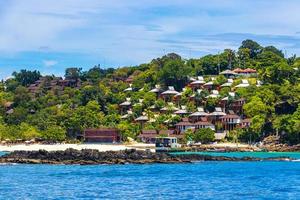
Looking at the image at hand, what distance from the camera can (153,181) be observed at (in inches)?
1834

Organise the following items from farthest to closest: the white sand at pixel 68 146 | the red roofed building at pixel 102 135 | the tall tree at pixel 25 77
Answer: the tall tree at pixel 25 77, the red roofed building at pixel 102 135, the white sand at pixel 68 146

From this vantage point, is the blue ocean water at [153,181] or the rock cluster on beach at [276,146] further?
the rock cluster on beach at [276,146]

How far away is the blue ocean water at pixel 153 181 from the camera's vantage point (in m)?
38.8

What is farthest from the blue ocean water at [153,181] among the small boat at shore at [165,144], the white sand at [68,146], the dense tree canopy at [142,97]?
the dense tree canopy at [142,97]

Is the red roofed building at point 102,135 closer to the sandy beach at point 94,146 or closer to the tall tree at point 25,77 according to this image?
the sandy beach at point 94,146

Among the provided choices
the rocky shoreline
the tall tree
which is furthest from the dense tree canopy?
the rocky shoreline

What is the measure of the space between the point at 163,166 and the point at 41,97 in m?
72.2

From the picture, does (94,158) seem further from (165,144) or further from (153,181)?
(165,144)

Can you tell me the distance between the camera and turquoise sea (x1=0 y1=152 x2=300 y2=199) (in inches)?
1526

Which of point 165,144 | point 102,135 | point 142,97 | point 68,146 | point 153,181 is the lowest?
point 68,146

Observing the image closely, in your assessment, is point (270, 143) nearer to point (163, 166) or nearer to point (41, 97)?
point (163, 166)

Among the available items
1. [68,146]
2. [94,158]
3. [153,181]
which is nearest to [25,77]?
[68,146]

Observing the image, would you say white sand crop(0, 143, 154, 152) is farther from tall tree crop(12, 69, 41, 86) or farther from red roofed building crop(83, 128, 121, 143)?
tall tree crop(12, 69, 41, 86)

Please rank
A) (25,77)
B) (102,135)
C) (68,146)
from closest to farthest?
(68,146) → (102,135) → (25,77)
